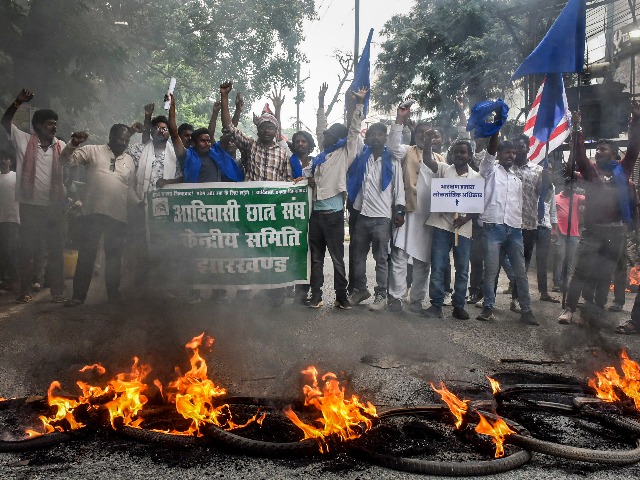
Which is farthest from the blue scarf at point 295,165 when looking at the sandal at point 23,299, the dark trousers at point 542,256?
the dark trousers at point 542,256

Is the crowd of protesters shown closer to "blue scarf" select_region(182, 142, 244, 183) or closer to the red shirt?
"blue scarf" select_region(182, 142, 244, 183)

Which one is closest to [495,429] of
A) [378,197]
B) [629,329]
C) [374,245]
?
[629,329]

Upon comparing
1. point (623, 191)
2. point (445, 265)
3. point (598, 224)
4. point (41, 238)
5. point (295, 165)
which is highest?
point (295, 165)

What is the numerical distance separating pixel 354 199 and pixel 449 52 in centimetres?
1164

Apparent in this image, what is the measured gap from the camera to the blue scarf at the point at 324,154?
7.37m

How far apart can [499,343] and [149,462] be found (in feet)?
13.1

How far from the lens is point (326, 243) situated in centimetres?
748

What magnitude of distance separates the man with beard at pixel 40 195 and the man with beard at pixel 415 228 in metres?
4.09

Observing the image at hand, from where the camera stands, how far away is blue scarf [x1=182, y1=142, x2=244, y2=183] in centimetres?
722

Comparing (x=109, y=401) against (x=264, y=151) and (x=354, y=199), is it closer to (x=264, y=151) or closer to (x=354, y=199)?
(x=264, y=151)

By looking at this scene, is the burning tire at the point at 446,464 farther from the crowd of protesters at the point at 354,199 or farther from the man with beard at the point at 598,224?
the man with beard at the point at 598,224

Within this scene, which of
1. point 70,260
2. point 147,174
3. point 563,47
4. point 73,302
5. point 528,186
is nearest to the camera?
point 73,302

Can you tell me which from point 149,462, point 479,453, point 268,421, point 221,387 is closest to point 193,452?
point 149,462

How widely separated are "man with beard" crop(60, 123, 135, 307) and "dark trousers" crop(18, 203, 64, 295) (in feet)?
1.30
